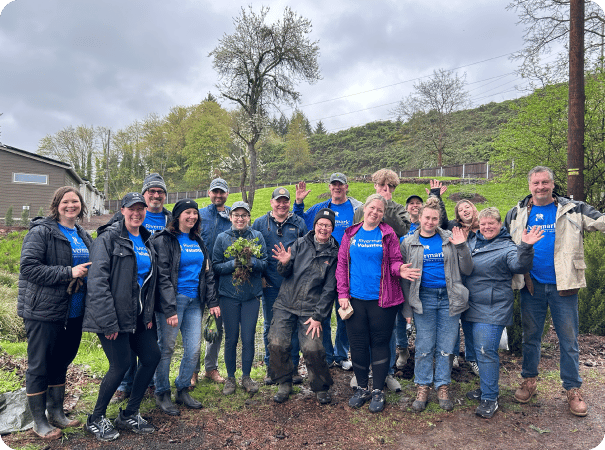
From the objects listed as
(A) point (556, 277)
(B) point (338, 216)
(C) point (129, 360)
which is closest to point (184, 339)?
(C) point (129, 360)

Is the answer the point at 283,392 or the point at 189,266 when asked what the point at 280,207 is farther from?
the point at 283,392

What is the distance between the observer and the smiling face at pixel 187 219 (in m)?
4.25

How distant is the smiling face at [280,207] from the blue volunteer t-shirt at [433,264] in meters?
1.81

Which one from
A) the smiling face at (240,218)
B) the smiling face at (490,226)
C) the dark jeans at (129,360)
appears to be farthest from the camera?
the smiling face at (240,218)

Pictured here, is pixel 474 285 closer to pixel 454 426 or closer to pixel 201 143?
pixel 454 426

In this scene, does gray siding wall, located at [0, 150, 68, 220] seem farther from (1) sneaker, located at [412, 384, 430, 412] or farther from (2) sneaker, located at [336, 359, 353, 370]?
(1) sneaker, located at [412, 384, 430, 412]

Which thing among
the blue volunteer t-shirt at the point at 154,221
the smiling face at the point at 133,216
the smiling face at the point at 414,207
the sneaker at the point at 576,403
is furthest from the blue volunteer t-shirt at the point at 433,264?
the blue volunteer t-shirt at the point at 154,221

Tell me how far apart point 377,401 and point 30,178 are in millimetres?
28092

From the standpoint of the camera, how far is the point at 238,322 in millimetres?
4641

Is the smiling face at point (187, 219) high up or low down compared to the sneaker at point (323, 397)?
up

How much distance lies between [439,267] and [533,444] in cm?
188

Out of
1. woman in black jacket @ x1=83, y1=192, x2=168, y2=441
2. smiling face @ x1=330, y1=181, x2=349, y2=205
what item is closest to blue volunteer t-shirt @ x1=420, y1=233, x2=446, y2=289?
smiling face @ x1=330, y1=181, x2=349, y2=205

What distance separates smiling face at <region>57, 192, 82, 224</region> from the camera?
144 inches

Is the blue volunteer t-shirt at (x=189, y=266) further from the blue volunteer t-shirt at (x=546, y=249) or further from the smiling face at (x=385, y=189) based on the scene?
the blue volunteer t-shirt at (x=546, y=249)
